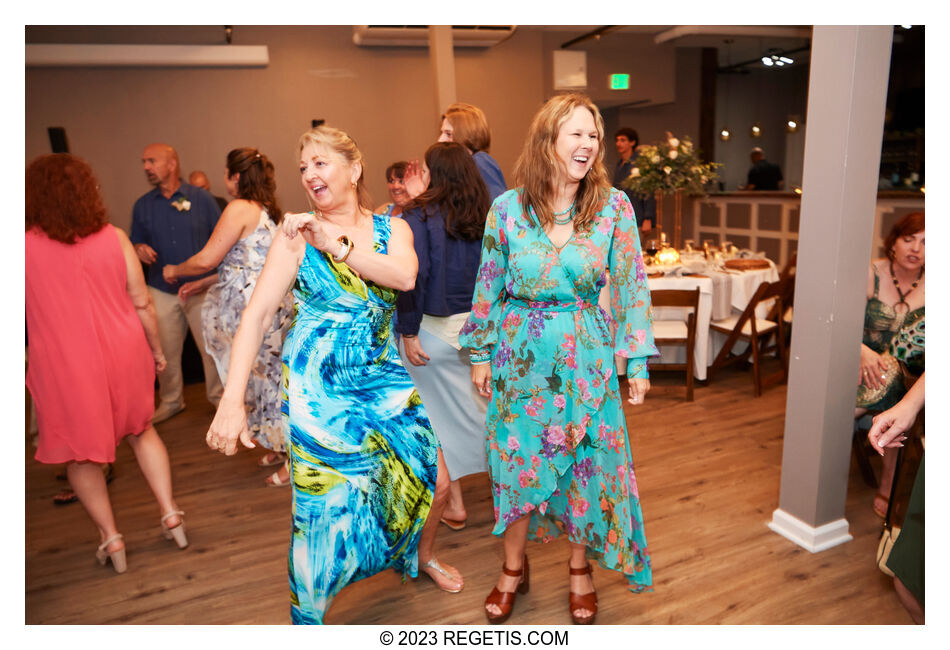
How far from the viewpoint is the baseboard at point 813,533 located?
8.57ft

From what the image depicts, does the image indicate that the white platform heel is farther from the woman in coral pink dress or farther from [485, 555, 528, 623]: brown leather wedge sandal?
[485, 555, 528, 623]: brown leather wedge sandal

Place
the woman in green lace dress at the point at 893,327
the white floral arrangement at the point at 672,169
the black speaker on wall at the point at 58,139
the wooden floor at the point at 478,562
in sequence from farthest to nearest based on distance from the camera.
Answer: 1. the black speaker on wall at the point at 58,139
2. the white floral arrangement at the point at 672,169
3. the woman in green lace dress at the point at 893,327
4. the wooden floor at the point at 478,562

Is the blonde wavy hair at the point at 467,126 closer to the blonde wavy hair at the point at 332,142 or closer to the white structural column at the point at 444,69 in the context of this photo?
the blonde wavy hair at the point at 332,142

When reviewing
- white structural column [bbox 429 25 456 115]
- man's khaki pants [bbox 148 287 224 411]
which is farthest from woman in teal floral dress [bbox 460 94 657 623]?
white structural column [bbox 429 25 456 115]

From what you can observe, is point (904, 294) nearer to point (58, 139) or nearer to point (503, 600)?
point (503, 600)

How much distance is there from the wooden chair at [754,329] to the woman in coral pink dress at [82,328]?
3.53 meters

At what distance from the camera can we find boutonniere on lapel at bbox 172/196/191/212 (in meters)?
4.10

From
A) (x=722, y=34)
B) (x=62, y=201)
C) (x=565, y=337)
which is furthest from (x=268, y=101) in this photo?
(x=565, y=337)

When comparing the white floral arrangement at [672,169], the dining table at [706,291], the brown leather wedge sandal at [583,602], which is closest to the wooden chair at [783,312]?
the dining table at [706,291]

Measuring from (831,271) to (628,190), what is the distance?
375 cm

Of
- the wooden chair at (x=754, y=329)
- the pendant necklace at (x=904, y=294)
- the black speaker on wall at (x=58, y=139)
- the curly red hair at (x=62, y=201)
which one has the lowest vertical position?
the wooden chair at (x=754, y=329)

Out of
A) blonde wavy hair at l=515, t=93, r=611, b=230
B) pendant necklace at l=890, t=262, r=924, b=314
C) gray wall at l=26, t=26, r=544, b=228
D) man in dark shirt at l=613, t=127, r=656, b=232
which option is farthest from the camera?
gray wall at l=26, t=26, r=544, b=228

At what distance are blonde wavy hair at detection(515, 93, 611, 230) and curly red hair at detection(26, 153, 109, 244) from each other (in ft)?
5.11

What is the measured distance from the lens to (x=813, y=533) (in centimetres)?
261
